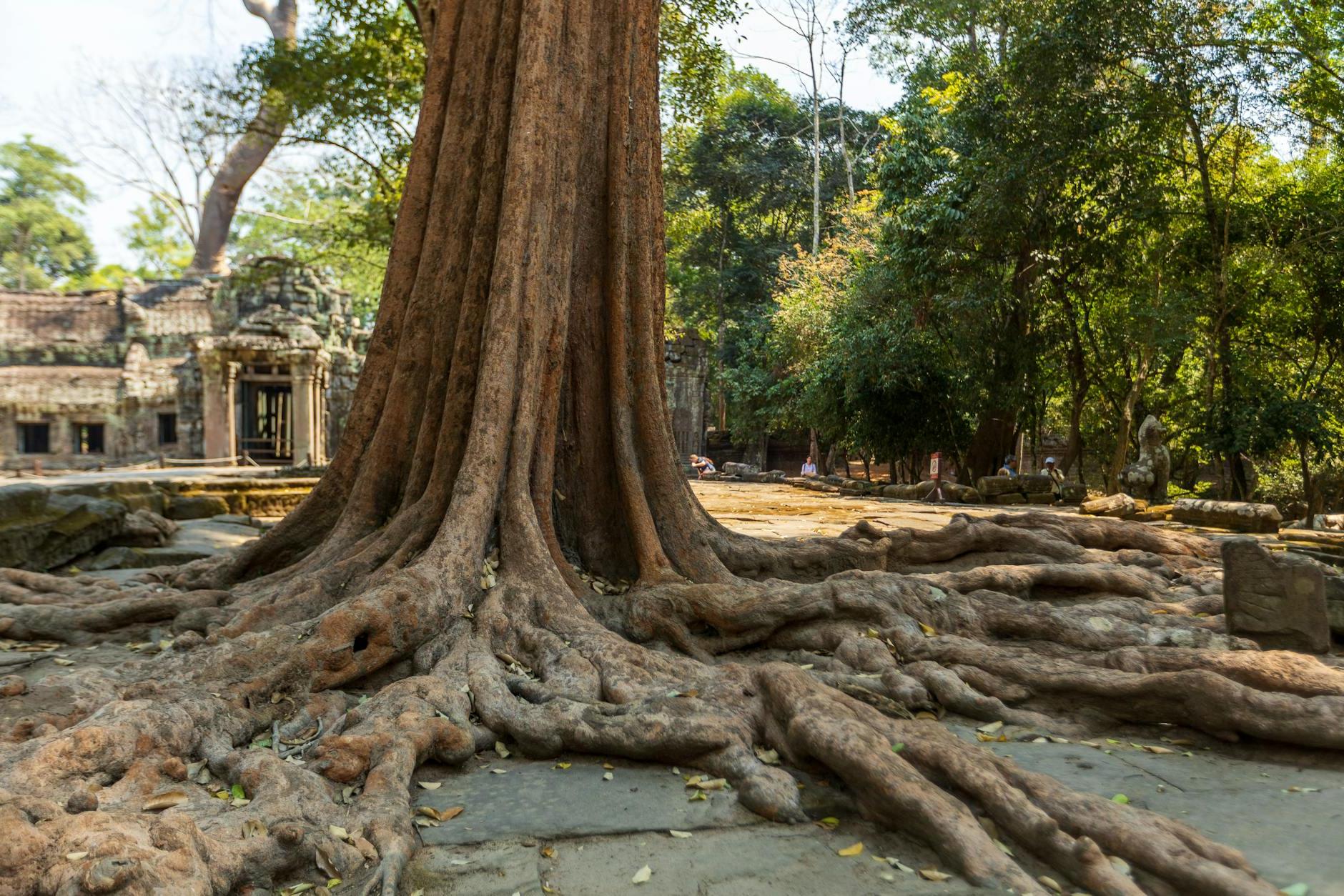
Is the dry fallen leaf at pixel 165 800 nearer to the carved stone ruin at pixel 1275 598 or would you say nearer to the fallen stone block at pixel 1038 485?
the carved stone ruin at pixel 1275 598

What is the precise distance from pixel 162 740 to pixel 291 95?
13682 mm

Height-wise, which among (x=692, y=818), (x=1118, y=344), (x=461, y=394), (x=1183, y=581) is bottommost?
(x=692, y=818)

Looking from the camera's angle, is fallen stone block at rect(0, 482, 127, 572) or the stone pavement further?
fallen stone block at rect(0, 482, 127, 572)

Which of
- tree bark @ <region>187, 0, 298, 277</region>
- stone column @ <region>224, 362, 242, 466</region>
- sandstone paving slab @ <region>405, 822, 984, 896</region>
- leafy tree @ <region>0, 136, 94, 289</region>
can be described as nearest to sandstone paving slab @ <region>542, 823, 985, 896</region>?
sandstone paving slab @ <region>405, 822, 984, 896</region>

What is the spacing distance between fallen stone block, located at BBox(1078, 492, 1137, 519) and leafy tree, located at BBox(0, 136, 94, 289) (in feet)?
126

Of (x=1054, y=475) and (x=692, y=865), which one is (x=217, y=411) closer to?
(x=1054, y=475)

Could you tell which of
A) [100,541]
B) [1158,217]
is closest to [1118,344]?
[1158,217]

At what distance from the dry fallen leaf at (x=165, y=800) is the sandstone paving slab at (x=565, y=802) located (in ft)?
1.92

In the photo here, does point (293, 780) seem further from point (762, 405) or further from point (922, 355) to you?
point (762, 405)

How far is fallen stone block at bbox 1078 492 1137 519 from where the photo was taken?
35.5ft

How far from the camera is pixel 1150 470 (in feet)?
40.9

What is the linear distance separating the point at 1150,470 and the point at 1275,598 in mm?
9868

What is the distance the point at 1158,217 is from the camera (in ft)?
42.2

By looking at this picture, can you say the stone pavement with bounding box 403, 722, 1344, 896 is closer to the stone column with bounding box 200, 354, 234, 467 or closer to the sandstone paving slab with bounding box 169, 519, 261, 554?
the sandstone paving slab with bounding box 169, 519, 261, 554
